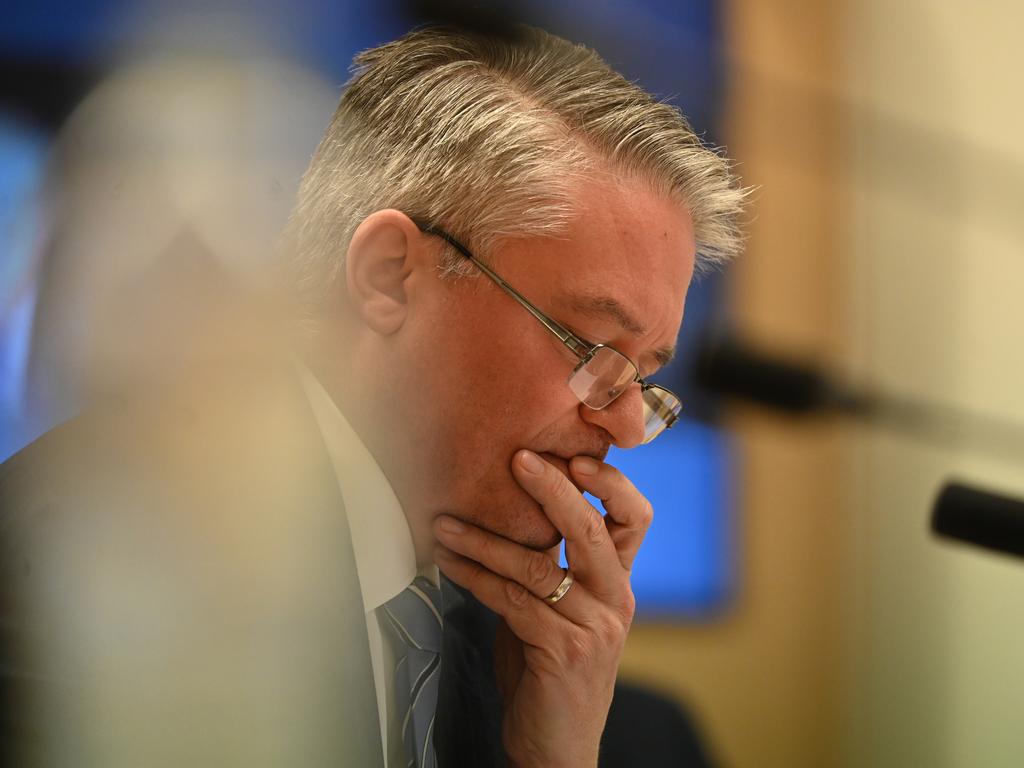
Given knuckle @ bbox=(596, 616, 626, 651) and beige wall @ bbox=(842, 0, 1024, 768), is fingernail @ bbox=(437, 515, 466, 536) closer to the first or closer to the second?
knuckle @ bbox=(596, 616, 626, 651)

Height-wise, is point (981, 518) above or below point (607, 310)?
below

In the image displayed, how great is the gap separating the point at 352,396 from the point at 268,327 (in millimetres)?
117

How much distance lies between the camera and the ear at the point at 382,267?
2.42 feet

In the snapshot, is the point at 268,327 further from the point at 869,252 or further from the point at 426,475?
the point at 869,252

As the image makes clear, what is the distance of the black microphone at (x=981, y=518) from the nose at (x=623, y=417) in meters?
0.23

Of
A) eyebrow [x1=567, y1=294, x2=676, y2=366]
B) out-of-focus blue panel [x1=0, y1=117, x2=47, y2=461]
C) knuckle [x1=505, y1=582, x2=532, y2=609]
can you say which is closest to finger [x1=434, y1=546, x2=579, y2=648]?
knuckle [x1=505, y1=582, x2=532, y2=609]

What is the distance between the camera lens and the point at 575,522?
2.56 feet

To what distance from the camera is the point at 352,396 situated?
29.3 inches

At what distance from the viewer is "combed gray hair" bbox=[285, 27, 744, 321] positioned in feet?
2.34

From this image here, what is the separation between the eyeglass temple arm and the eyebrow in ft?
0.07

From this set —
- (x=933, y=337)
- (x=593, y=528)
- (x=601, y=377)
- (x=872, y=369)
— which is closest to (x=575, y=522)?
(x=593, y=528)

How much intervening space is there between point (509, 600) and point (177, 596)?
31 centimetres

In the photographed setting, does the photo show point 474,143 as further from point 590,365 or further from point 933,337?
point 933,337

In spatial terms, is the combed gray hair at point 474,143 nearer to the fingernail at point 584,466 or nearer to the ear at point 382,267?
the ear at point 382,267
